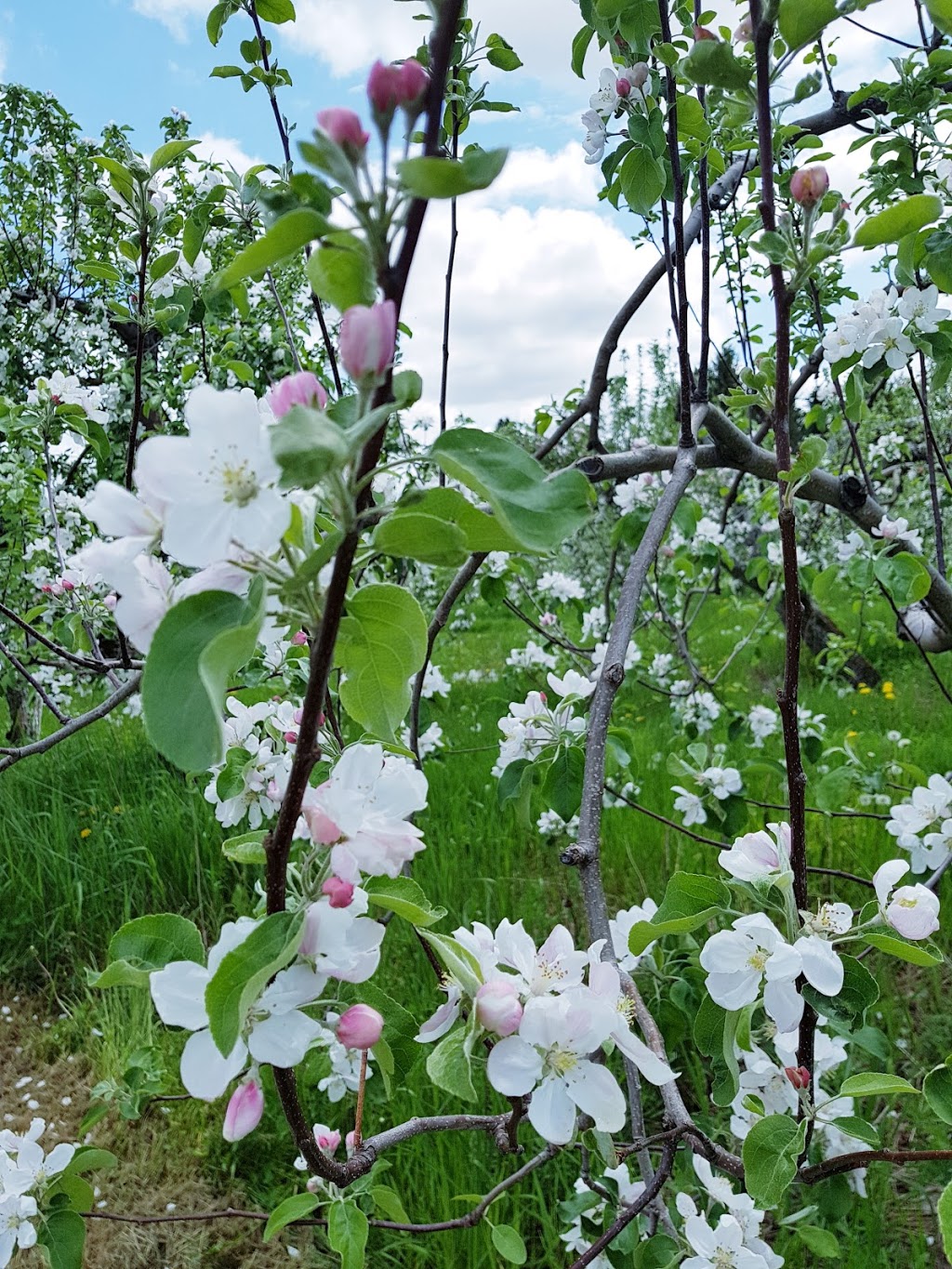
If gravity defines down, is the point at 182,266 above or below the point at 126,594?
above

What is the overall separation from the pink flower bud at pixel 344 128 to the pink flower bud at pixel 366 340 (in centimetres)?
8

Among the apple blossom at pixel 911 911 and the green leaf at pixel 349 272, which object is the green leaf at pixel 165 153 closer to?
the green leaf at pixel 349 272

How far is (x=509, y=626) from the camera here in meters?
8.60

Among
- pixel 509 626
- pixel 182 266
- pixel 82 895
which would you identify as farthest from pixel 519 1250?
pixel 509 626

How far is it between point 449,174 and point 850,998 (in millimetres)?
774

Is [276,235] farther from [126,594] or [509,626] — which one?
[509,626]

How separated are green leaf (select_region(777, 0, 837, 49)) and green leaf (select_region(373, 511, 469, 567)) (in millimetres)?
560

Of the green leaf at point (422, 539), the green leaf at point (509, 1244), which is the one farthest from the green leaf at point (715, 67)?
the green leaf at point (509, 1244)

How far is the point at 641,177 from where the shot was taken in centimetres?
140

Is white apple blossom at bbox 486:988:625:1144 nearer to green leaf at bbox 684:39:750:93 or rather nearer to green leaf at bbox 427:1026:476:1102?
green leaf at bbox 427:1026:476:1102

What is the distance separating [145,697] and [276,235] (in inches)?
9.8

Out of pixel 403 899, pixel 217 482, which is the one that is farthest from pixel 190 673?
pixel 403 899

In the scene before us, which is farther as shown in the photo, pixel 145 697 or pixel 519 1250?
pixel 519 1250

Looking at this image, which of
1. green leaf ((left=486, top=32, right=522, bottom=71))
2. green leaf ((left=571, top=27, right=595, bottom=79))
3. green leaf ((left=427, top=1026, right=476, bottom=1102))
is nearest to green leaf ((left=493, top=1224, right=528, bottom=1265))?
green leaf ((left=427, top=1026, right=476, bottom=1102))
